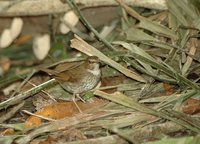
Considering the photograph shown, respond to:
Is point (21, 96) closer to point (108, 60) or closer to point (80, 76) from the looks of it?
point (80, 76)

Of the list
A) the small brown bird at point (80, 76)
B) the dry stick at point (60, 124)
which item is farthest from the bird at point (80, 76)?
the dry stick at point (60, 124)

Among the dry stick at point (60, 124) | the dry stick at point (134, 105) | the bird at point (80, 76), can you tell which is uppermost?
the bird at point (80, 76)

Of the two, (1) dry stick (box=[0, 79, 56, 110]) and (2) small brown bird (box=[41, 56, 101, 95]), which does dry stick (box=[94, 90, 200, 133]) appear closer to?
(2) small brown bird (box=[41, 56, 101, 95])

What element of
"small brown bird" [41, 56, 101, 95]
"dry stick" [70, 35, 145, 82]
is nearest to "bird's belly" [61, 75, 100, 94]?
"small brown bird" [41, 56, 101, 95]

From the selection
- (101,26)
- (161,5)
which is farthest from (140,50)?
(101,26)

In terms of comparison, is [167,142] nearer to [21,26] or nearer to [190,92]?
[190,92]

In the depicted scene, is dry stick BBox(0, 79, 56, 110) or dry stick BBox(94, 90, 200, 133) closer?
dry stick BBox(94, 90, 200, 133)

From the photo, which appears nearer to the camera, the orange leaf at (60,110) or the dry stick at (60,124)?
the dry stick at (60,124)

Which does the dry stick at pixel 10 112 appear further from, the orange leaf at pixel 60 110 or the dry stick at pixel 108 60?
the dry stick at pixel 108 60
